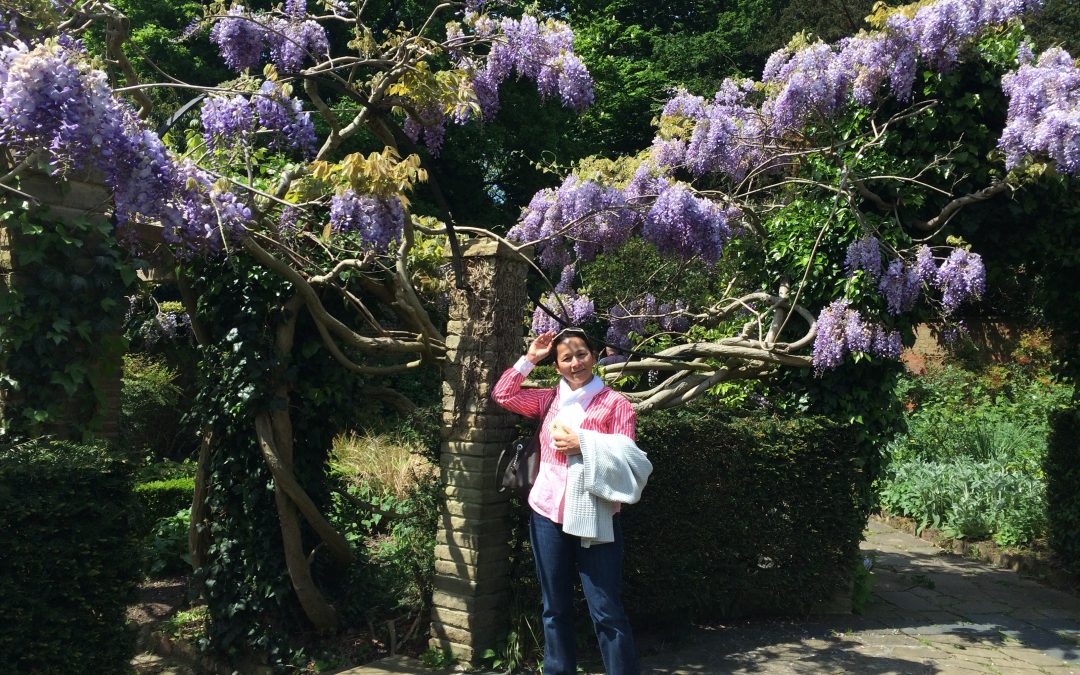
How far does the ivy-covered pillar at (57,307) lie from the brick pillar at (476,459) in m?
1.84

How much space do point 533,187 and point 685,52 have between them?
570 centimetres

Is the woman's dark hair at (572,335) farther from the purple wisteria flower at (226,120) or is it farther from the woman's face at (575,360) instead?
the purple wisteria flower at (226,120)

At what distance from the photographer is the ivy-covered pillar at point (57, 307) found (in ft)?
13.5

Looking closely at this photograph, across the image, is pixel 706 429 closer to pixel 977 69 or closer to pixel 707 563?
pixel 707 563

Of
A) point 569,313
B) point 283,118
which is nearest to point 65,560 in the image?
point 283,118

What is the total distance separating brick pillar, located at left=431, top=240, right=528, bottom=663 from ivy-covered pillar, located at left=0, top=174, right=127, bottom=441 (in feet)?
6.03

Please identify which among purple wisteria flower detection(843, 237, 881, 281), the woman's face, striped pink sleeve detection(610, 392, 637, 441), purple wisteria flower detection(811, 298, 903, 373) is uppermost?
purple wisteria flower detection(843, 237, 881, 281)

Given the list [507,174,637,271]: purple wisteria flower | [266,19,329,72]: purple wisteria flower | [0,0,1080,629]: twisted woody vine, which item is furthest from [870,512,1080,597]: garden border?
[266,19,329,72]: purple wisteria flower

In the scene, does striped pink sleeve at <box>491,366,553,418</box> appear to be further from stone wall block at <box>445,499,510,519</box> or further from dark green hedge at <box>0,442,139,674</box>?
dark green hedge at <box>0,442,139,674</box>

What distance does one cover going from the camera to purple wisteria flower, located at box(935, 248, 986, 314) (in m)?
6.22

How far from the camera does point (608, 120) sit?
1938 centimetres

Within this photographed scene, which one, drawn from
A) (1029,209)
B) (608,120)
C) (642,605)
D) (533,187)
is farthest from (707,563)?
(608,120)

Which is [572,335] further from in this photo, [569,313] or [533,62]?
[569,313]

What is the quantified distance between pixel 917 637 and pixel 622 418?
3.20 meters
